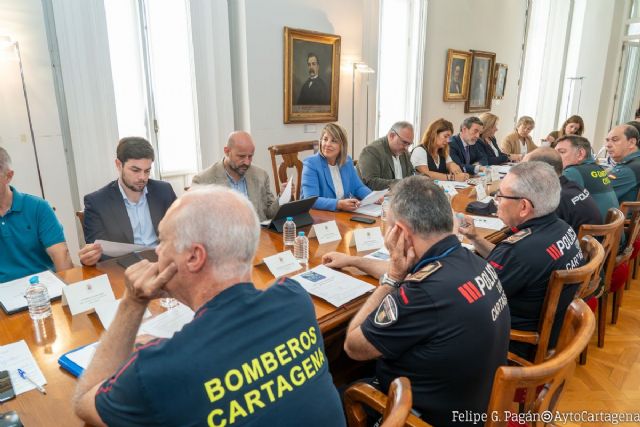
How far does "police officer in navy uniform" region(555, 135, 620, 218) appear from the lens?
9.07 feet

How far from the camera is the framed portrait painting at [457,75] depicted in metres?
6.68

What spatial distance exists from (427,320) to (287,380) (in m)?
0.50

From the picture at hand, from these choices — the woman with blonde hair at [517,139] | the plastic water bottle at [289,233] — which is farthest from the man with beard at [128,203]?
the woman with blonde hair at [517,139]

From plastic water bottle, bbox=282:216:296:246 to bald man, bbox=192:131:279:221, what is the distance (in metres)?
0.57

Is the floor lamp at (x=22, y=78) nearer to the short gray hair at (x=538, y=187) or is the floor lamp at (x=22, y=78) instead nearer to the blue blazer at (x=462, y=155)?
the short gray hair at (x=538, y=187)

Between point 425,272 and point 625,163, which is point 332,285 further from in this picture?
point 625,163

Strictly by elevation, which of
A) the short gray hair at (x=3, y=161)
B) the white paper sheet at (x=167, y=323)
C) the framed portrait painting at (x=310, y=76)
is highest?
the framed portrait painting at (x=310, y=76)

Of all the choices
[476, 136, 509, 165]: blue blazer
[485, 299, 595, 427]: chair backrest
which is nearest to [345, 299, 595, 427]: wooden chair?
[485, 299, 595, 427]: chair backrest

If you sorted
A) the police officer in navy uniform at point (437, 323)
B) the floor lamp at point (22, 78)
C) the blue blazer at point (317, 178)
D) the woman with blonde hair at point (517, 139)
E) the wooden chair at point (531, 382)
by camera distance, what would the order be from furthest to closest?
the woman with blonde hair at point (517, 139) → the blue blazer at point (317, 178) → the floor lamp at point (22, 78) → the police officer in navy uniform at point (437, 323) → the wooden chair at point (531, 382)

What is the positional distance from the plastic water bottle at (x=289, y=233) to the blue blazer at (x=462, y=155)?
2.94m

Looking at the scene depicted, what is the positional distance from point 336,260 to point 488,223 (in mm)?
1202

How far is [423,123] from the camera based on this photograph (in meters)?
6.55

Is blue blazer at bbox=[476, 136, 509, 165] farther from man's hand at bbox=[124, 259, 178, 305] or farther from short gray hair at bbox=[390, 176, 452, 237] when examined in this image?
man's hand at bbox=[124, 259, 178, 305]

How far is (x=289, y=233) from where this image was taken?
7.22 feet
